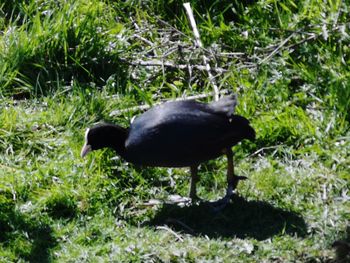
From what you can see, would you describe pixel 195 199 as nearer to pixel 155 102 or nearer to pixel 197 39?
A: pixel 155 102

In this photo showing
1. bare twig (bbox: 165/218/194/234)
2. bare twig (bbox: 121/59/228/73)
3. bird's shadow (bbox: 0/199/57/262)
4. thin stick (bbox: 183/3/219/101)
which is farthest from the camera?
bare twig (bbox: 121/59/228/73)

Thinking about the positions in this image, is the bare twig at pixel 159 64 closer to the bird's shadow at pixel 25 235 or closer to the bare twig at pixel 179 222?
the bare twig at pixel 179 222

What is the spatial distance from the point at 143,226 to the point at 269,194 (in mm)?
873

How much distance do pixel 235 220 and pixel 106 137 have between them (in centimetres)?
101

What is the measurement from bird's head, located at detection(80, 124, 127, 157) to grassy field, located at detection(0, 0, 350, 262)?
0.29 m

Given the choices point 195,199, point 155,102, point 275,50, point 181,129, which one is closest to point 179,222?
point 195,199

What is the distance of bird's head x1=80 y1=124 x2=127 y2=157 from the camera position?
625 cm

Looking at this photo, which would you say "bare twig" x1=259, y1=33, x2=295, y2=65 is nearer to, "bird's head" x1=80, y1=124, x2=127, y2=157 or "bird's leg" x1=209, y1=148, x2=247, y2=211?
"bird's leg" x1=209, y1=148, x2=247, y2=211

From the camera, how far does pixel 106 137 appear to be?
6254 millimetres

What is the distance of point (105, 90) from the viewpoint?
7316 mm

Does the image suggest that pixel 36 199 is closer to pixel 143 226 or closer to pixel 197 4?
pixel 143 226

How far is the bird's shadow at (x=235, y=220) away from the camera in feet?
19.5

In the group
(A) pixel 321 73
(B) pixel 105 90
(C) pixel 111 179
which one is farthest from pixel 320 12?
(C) pixel 111 179

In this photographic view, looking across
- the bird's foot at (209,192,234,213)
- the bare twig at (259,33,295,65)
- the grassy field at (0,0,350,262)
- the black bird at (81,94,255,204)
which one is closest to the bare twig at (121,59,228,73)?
the grassy field at (0,0,350,262)
